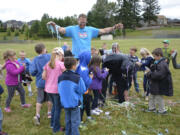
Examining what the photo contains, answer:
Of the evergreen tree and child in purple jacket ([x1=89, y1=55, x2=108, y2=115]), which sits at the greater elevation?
the evergreen tree

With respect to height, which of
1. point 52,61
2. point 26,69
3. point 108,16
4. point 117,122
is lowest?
point 117,122

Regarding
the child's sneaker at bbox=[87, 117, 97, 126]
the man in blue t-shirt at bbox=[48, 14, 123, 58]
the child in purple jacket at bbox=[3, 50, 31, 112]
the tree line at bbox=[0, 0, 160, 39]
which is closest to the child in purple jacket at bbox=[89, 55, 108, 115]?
the child's sneaker at bbox=[87, 117, 97, 126]

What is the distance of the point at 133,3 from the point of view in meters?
76.6

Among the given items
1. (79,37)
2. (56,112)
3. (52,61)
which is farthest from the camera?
(79,37)

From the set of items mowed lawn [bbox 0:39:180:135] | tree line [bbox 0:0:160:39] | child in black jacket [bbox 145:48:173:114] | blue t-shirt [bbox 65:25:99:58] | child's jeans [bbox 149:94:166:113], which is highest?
tree line [bbox 0:0:160:39]

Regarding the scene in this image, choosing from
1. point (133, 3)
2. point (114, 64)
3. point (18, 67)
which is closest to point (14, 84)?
point (18, 67)

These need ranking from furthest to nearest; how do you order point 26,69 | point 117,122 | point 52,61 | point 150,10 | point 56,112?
point 150,10 → point 26,69 → point 117,122 → point 56,112 → point 52,61

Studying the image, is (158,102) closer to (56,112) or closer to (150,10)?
(56,112)

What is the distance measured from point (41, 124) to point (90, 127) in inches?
44.9

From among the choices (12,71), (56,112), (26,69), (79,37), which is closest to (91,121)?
(56,112)

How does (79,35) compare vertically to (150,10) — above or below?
below

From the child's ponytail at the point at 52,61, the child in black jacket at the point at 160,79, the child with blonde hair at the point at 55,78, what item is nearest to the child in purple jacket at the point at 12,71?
the child with blonde hair at the point at 55,78

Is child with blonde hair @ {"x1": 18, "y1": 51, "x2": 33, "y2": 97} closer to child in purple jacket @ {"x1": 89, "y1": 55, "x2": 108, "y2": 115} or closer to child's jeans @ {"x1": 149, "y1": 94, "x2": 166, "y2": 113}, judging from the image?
child in purple jacket @ {"x1": 89, "y1": 55, "x2": 108, "y2": 115}

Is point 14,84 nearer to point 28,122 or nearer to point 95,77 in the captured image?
point 28,122
